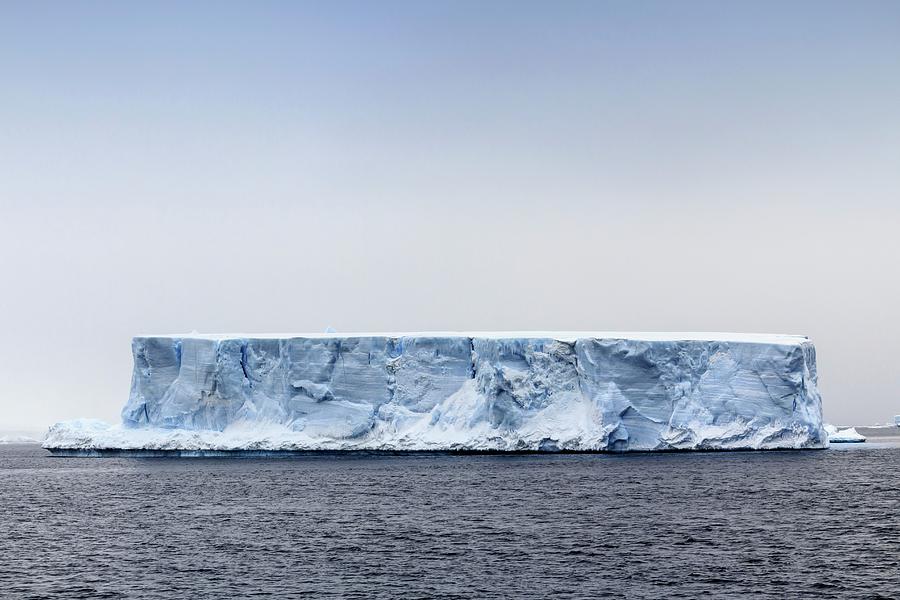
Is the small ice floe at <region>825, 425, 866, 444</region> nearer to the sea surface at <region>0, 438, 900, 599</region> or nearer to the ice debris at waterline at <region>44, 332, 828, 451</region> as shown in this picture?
the ice debris at waterline at <region>44, 332, 828, 451</region>

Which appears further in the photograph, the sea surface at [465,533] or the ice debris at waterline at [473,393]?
the ice debris at waterline at [473,393]

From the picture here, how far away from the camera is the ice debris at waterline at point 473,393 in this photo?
127 feet

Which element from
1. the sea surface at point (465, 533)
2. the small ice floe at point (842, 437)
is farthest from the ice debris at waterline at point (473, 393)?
the small ice floe at point (842, 437)

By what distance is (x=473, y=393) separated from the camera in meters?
40.3

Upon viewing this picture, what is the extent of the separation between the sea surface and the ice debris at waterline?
3.76m

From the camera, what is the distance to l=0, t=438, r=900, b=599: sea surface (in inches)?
629

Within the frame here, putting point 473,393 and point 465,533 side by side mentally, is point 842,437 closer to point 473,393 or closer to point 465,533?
point 473,393

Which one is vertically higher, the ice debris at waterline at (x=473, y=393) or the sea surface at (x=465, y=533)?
the ice debris at waterline at (x=473, y=393)

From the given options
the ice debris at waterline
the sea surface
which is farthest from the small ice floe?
the sea surface

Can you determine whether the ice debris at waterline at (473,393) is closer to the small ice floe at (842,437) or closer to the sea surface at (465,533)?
the sea surface at (465,533)

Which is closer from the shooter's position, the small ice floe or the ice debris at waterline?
the ice debris at waterline

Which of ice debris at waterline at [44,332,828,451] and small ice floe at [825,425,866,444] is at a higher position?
ice debris at waterline at [44,332,828,451]

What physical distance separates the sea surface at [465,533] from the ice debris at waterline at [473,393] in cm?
376

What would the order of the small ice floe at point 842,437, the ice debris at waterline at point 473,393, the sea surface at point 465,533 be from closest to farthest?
the sea surface at point 465,533, the ice debris at waterline at point 473,393, the small ice floe at point 842,437
